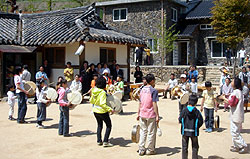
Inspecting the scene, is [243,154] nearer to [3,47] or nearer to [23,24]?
[3,47]

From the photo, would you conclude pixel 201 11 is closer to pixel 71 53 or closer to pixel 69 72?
pixel 71 53

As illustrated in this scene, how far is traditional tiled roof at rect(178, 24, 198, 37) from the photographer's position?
76.1 feet

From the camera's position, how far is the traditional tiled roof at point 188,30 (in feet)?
76.1

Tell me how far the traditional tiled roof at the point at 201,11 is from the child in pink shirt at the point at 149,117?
19.7 m

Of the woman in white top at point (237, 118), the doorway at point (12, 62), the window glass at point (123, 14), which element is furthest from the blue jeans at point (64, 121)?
the window glass at point (123, 14)

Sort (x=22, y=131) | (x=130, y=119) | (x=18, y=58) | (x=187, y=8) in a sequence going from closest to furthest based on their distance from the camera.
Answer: (x=22, y=131) < (x=130, y=119) < (x=18, y=58) < (x=187, y=8)

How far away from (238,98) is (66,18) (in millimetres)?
10869

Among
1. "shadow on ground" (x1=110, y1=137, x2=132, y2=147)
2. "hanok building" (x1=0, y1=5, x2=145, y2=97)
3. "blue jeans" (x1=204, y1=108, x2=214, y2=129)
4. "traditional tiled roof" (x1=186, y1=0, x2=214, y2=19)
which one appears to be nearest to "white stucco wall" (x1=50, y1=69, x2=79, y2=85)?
"hanok building" (x1=0, y1=5, x2=145, y2=97)

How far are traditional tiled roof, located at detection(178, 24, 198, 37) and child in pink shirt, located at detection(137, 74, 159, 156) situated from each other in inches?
725

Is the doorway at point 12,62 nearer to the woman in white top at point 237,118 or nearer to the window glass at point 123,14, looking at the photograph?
the woman in white top at point 237,118

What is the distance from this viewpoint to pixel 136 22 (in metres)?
24.6

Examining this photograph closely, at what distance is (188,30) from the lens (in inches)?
939

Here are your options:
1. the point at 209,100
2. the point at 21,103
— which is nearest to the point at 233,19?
the point at 209,100

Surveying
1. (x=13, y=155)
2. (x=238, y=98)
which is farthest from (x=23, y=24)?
(x=238, y=98)
